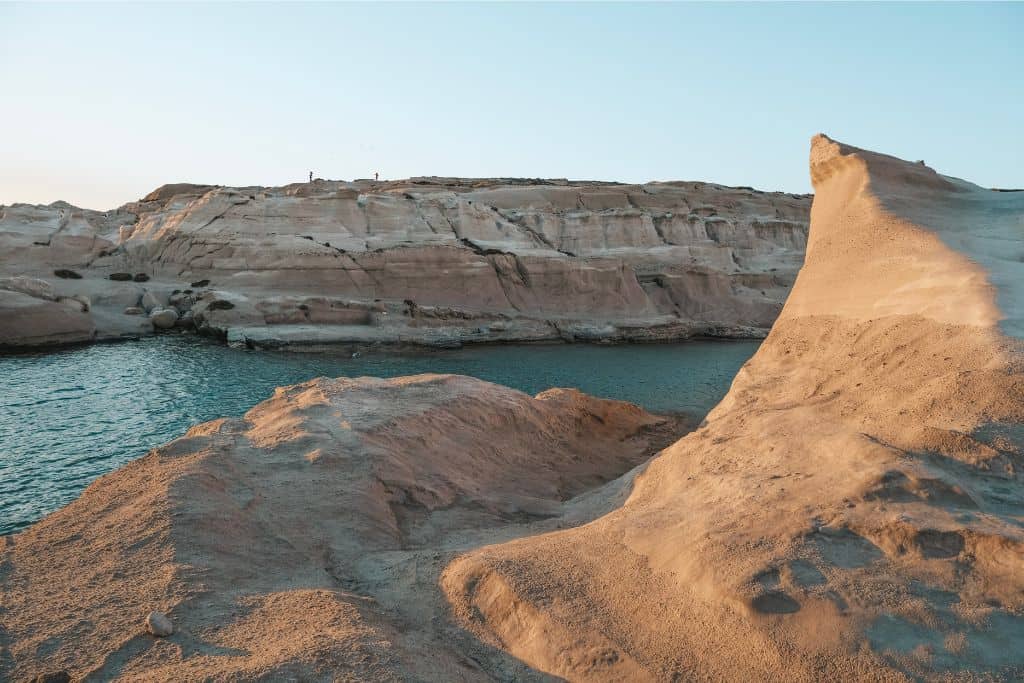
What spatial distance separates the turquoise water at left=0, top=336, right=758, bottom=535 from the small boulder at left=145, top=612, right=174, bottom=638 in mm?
7754

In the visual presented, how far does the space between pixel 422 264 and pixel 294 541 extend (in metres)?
28.9

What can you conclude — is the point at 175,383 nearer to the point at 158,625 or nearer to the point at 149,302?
the point at 149,302

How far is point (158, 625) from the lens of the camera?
5676 mm

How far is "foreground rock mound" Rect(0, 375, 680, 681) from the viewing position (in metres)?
5.47

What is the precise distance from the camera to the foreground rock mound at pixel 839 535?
15.3 feet

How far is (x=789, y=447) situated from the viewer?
7.14 m

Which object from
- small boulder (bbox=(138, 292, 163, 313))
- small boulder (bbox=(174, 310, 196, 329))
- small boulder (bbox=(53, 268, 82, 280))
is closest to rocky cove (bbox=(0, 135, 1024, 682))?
small boulder (bbox=(174, 310, 196, 329))

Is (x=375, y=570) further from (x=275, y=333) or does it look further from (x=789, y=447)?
(x=275, y=333)

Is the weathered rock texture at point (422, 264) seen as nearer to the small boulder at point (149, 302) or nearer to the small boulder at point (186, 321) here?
the small boulder at point (149, 302)

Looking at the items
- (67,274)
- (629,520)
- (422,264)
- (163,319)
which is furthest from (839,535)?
(67,274)

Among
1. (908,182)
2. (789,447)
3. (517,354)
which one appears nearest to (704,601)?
(789,447)

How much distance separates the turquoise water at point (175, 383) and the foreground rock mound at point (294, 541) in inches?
202

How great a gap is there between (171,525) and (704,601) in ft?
19.1

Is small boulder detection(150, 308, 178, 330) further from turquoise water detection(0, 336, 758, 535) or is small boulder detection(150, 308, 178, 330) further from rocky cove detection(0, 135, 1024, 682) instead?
rocky cove detection(0, 135, 1024, 682)
